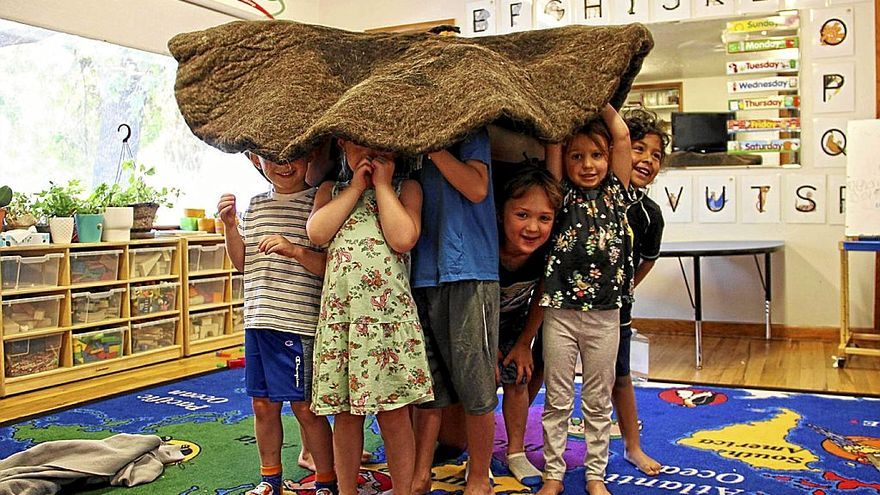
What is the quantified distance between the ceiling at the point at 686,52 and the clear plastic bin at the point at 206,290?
264 centimetres

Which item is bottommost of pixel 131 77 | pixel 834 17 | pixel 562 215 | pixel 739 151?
pixel 562 215

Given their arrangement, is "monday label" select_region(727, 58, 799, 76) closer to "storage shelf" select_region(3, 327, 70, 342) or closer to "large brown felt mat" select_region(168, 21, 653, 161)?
"large brown felt mat" select_region(168, 21, 653, 161)

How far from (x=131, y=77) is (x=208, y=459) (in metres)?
2.72

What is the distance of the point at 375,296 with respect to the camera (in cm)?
183

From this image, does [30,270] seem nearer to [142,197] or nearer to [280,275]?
[142,197]

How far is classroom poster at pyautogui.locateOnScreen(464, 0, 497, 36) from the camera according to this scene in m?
5.01

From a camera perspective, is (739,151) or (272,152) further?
(739,151)

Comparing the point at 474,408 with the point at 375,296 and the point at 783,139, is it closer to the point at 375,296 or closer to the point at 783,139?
the point at 375,296

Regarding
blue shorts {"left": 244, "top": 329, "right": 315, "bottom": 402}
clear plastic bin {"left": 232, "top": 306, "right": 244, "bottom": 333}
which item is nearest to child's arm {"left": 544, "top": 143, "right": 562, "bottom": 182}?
blue shorts {"left": 244, "top": 329, "right": 315, "bottom": 402}

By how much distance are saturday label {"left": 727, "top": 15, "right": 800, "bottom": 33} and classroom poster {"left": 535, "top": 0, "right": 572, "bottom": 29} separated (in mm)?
931

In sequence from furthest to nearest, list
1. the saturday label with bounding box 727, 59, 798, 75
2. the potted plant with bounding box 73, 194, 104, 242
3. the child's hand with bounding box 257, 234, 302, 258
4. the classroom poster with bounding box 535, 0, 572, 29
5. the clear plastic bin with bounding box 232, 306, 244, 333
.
Result: the classroom poster with bounding box 535, 0, 572, 29 < the clear plastic bin with bounding box 232, 306, 244, 333 < the saturday label with bounding box 727, 59, 798, 75 < the potted plant with bounding box 73, 194, 104, 242 < the child's hand with bounding box 257, 234, 302, 258

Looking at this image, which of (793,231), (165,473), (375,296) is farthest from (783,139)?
(165,473)

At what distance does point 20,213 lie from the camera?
3488mm

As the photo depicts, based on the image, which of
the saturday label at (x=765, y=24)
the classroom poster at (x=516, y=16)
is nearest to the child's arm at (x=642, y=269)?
the saturday label at (x=765, y=24)
